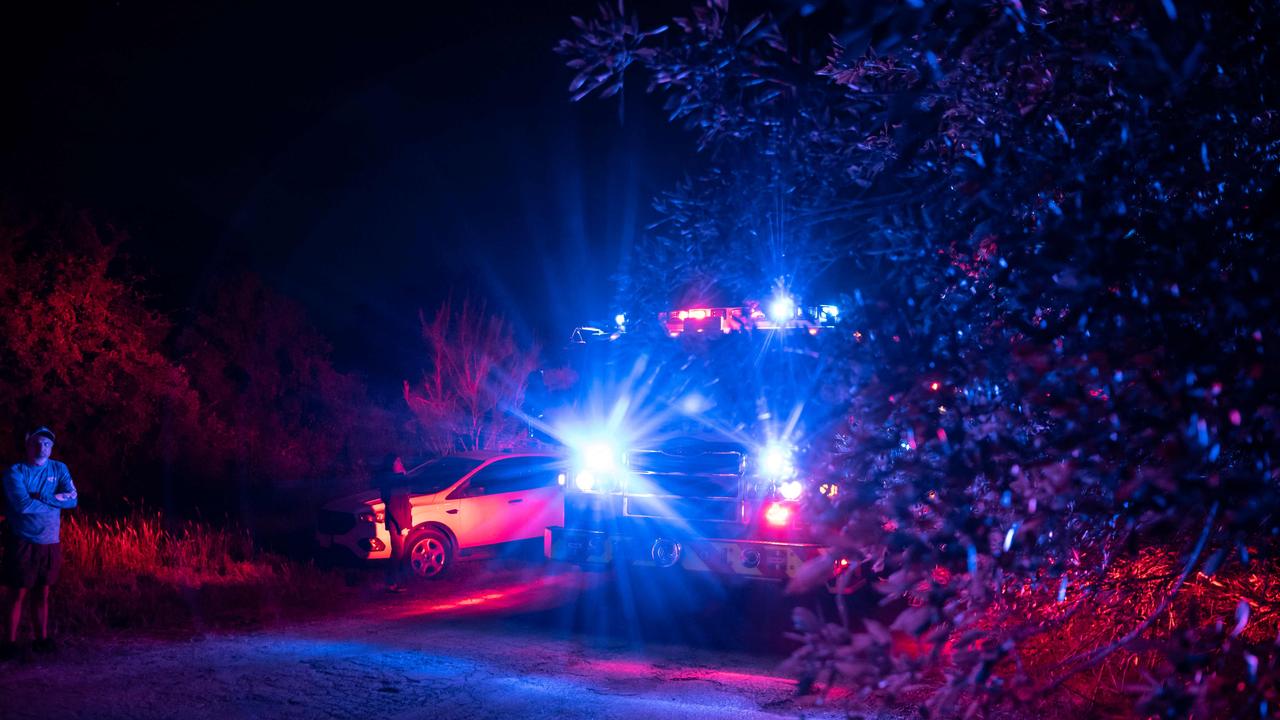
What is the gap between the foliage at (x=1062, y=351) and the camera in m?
2.60

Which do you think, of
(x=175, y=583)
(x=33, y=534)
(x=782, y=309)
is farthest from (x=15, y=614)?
(x=782, y=309)

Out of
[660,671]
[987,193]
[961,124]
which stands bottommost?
[660,671]

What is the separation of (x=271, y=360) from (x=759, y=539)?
2283 centimetres

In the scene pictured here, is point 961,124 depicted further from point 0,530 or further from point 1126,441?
point 0,530

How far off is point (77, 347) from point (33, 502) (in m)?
12.1

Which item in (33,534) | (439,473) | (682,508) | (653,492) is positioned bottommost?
(33,534)

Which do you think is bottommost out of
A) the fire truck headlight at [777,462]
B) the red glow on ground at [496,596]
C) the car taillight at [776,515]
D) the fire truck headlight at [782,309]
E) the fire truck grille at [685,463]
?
the red glow on ground at [496,596]

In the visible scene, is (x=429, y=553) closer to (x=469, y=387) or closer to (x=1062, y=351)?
(x=1062, y=351)

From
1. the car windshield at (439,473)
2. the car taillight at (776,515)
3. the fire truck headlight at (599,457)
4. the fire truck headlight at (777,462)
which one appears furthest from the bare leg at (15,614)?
the fire truck headlight at (777,462)

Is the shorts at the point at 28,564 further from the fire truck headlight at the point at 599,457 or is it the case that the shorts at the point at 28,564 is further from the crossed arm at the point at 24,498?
the fire truck headlight at the point at 599,457

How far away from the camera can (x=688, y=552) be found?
9984 mm

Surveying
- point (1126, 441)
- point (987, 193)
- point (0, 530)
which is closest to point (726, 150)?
point (987, 193)

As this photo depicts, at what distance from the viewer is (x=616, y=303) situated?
5.45 m

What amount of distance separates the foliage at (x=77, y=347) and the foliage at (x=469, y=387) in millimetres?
6232
